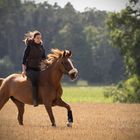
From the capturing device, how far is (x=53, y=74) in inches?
629

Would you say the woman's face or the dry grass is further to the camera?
the woman's face

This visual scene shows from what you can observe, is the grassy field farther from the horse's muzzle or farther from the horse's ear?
the horse's muzzle

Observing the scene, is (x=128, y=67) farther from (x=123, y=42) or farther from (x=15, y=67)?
(x=15, y=67)

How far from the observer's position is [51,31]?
98938 millimetres

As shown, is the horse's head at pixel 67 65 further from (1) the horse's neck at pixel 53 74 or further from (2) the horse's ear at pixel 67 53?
(1) the horse's neck at pixel 53 74

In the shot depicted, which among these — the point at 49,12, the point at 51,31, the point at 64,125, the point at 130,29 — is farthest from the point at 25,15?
the point at 64,125

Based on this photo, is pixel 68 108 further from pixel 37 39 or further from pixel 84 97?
pixel 84 97

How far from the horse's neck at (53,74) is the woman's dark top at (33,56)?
8.7 inches

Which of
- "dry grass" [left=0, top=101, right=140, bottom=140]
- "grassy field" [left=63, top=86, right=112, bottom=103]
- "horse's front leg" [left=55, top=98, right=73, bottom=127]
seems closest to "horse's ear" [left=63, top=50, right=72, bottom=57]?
"horse's front leg" [left=55, top=98, right=73, bottom=127]

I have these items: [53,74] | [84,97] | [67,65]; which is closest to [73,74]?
[67,65]

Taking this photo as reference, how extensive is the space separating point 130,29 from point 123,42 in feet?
5.32

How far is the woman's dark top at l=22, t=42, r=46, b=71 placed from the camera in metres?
15.9

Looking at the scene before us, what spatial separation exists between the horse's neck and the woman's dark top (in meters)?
0.22

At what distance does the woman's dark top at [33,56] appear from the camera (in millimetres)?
15930
